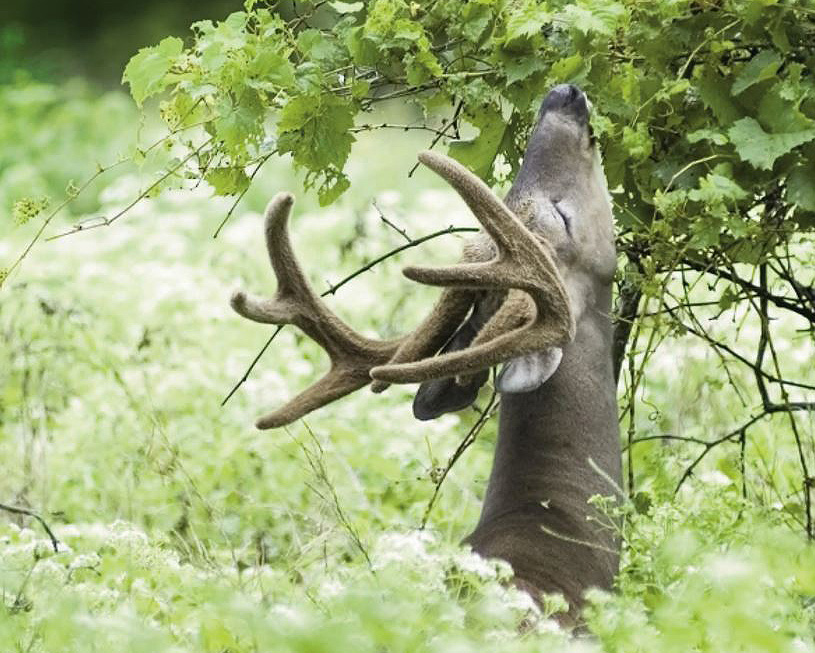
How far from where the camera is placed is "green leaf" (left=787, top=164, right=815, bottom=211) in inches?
121

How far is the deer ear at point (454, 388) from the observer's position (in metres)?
3.32

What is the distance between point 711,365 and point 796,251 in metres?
0.65

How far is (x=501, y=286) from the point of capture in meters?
3.04

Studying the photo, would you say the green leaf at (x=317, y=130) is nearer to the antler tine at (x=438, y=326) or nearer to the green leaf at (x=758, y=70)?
the antler tine at (x=438, y=326)

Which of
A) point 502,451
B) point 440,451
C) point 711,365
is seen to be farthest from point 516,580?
point 711,365

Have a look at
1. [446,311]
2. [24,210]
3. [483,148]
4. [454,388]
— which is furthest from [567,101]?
[24,210]

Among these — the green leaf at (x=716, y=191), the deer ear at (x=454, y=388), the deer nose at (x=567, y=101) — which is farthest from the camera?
the deer ear at (x=454, y=388)

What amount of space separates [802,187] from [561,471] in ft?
2.29

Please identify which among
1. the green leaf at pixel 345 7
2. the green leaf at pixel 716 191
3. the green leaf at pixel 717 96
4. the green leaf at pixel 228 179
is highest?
the green leaf at pixel 345 7

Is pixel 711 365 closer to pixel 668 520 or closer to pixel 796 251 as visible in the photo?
pixel 796 251

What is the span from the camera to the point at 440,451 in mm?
5352

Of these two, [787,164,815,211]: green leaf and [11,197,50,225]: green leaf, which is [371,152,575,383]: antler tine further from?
[11,197,50,225]: green leaf

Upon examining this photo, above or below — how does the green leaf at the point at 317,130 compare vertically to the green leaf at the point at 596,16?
below

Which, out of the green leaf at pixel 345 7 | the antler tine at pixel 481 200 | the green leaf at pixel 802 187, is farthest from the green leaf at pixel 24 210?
the green leaf at pixel 802 187
